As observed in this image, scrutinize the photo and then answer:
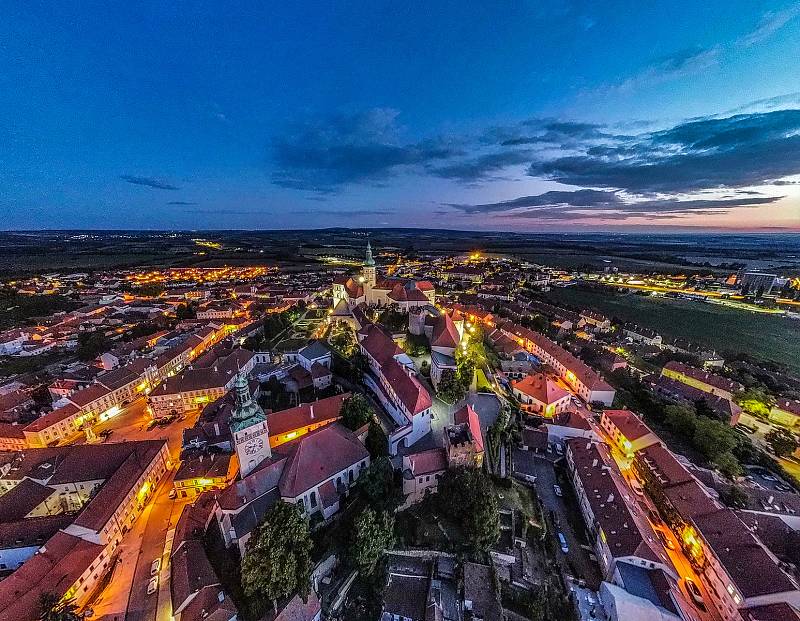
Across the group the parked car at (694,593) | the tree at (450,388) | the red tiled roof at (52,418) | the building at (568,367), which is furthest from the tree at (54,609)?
the building at (568,367)

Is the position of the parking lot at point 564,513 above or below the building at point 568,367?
below

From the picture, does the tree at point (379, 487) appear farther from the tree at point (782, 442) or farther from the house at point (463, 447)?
the tree at point (782, 442)

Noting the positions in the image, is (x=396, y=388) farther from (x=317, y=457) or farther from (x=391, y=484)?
(x=317, y=457)

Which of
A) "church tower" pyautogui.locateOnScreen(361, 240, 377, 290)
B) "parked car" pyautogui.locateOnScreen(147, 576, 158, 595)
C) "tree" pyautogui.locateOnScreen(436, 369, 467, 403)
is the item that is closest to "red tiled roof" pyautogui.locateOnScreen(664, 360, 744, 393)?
"tree" pyautogui.locateOnScreen(436, 369, 467, 403)

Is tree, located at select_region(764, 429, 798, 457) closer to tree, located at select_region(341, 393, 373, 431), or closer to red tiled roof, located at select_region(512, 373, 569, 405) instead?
red tiled roof, located at select_region(512, 373, 569, 405)

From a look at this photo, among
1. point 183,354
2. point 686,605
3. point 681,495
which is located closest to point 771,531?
point 681,495

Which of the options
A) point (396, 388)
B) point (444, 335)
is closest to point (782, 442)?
point (444, 335)

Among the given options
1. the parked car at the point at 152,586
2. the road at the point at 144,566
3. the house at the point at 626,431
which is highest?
the house at the point at 626,431
